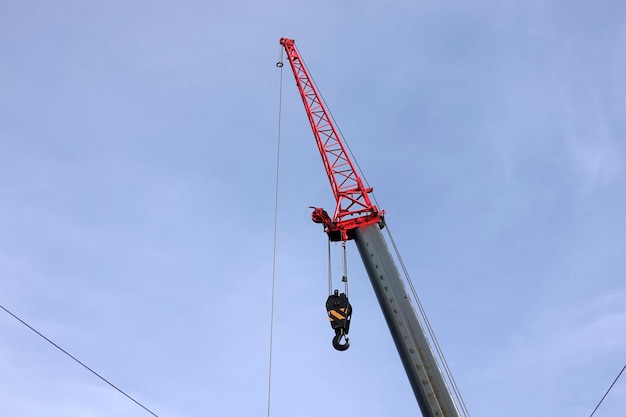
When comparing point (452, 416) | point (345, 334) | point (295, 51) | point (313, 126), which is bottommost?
point (452, 416)

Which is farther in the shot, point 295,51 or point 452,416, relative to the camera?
point 295,51

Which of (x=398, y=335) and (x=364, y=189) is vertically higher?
(x=364, y=189)

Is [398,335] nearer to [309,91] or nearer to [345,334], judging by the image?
[345,334]

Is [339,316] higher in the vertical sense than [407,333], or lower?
higher

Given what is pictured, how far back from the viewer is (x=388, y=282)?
981 inches

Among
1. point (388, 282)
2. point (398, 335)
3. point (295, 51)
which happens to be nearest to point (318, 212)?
point (388, 282)

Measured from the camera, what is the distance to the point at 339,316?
2608 centimetres

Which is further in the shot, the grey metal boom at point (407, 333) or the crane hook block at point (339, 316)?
the crane hook block at point (339, 316)

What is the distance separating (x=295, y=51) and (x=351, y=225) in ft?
60.7

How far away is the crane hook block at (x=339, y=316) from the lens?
25.8 meters

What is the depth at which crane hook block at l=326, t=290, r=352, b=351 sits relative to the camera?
1016 inches

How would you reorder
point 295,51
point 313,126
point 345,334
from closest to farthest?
point 345,334 < point 313,126 < point 295,51

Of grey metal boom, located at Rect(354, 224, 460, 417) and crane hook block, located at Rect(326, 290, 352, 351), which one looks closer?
grey metal boom, located at Rect(354, 224, 460, 417)

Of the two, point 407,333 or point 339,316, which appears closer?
point 407,333
